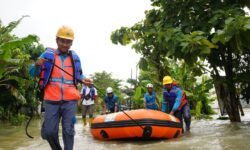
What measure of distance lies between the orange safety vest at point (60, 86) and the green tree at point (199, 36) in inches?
104

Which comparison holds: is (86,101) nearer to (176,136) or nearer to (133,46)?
(133,46)

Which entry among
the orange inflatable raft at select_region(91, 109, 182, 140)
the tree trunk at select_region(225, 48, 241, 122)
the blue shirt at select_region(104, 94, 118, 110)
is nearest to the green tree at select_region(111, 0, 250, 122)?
the tree trunk at select_region(225, 48, 241, 122)

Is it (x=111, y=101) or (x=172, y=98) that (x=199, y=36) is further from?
(x=111, y=101)

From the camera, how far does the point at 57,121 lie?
449cm

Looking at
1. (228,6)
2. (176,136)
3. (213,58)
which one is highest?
(228,6)

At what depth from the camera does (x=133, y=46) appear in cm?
1048

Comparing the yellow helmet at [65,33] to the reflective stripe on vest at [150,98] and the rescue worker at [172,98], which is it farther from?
the reflective stripe on vest at [150,98]

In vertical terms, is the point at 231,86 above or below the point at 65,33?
below

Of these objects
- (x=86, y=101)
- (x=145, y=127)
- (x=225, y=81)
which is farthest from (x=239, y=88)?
(x=86, y=101)

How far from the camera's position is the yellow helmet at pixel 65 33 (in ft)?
14.8

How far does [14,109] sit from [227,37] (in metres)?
13.6

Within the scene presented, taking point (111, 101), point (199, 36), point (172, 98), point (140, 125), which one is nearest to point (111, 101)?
point (111, 101)

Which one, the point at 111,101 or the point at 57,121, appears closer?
the point at 57,121

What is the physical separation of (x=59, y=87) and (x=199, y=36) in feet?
9.90
